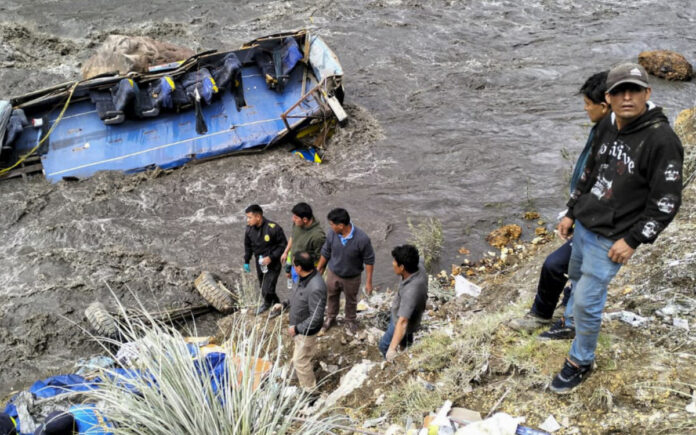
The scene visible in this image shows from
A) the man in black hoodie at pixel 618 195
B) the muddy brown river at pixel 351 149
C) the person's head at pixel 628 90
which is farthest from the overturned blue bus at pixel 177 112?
the person's head at pixel 628 90

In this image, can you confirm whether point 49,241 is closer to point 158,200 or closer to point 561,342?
point 158,200

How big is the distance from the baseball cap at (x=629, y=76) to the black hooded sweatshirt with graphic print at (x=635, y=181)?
0.20 metres

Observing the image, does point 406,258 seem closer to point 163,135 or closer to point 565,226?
point 565,226

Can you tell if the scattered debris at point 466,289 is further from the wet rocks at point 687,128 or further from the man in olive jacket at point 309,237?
the wet rocks at point 687,128

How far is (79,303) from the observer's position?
7285 millimetres

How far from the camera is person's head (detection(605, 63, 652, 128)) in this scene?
2660mm

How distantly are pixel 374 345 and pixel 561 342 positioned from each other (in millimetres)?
2047

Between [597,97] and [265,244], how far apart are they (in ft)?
13.0

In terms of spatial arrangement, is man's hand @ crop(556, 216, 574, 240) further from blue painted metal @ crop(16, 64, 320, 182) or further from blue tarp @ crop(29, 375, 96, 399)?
blue painted metal @ crop(16, 64, 320, 182)

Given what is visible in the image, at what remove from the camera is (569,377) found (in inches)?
131

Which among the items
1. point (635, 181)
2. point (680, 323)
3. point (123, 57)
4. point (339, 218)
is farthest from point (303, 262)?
point (123, 57)

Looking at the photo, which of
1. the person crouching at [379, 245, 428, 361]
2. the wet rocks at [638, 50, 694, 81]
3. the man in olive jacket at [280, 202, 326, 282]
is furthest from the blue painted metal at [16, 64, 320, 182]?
the wet rocks at [638, 50, 694, 81]

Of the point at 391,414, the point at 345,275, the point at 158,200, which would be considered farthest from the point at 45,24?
the point at 391,414

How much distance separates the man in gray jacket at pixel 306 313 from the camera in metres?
4.67
